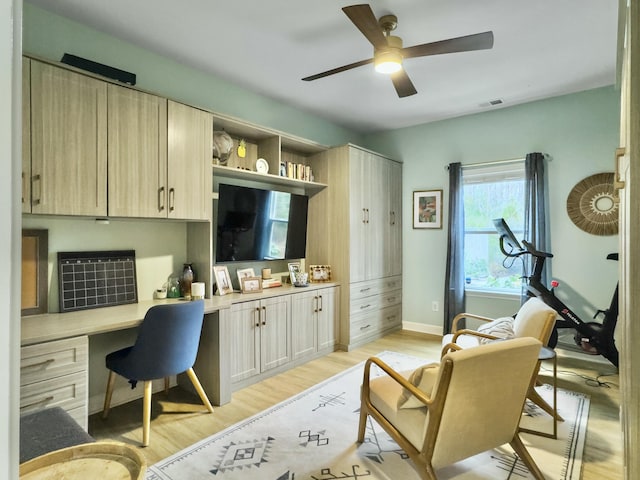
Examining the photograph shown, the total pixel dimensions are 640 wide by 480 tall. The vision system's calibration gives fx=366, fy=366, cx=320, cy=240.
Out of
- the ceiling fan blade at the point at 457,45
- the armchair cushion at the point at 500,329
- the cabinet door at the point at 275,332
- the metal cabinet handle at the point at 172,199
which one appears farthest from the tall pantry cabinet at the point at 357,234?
the metal cabinet handle at the point at 172,199

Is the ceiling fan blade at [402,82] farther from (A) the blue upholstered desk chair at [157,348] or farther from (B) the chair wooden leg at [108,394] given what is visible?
(B) the chair wooden leg at [108,394]

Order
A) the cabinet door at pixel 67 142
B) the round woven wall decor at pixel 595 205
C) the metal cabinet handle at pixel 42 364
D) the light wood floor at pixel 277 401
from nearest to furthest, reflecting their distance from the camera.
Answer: the metal cabinet handle at pixel 42 364, the cabinet door at pixel 67 142, the light wood floor at pixel 277 401, the round woven wall decor at pixel 595 205

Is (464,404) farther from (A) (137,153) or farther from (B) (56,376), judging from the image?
(A) (137,153)

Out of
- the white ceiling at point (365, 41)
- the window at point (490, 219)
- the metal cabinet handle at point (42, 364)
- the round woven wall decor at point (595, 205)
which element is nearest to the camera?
the metal cabinet handle at point (42, 364)

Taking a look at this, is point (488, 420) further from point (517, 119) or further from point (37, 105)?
point (517, 119)

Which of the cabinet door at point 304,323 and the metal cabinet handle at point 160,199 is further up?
the metal cabinet handle at point 160,199

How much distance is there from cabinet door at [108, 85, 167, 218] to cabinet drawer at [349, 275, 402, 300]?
2.37 meters

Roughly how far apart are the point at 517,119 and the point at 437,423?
3.88 m

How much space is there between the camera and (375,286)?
15.4ft

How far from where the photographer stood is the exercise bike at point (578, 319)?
343 centimetres

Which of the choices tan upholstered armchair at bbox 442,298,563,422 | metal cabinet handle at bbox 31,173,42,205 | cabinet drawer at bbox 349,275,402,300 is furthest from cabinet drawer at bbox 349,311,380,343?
metal cabinet handle at bbox 31,173,42,205

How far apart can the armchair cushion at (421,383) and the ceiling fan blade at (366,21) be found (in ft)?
6.30

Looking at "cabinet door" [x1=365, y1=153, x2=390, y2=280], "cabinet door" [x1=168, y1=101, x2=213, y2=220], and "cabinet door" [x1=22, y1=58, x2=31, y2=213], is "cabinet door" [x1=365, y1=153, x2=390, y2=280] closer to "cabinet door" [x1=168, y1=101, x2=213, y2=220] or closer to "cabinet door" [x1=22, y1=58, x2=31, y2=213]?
"cabinet door" [x1=168, y1=101, x2=213, y2=220]

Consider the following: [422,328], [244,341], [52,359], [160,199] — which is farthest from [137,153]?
[422,328]
